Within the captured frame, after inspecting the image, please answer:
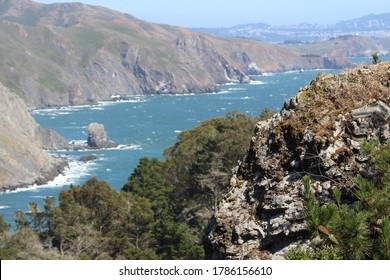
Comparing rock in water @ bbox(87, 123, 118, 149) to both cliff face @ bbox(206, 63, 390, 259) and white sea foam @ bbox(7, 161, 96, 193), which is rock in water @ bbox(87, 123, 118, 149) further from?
cliff face @ bbox(206, 63, 390, 259)

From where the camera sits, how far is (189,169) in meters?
33.2

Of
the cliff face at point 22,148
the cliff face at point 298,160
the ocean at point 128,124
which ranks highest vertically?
the cliff face at point 298,160

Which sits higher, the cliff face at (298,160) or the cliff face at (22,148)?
the cliff face at (298,160)

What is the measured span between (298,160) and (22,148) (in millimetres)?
77728

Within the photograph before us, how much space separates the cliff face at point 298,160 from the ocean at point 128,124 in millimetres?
45727

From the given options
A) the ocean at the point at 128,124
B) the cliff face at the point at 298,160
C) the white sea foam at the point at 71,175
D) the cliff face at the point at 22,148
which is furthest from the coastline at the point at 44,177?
the cliff face at the point at 298,160

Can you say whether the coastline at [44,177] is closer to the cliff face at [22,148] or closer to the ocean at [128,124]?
the cliff face at [22,148]

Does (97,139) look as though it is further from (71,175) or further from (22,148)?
(71,175)

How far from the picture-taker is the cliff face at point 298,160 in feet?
23.9

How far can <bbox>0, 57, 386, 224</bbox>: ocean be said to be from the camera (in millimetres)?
69738

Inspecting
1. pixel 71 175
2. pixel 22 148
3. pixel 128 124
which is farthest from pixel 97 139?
pixel 128 124

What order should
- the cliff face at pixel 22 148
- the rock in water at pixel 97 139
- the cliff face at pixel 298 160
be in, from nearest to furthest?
the cliff face at pixel 298 160, the cliff face at pixel 22 148, the rock in water at pixel 97 139
